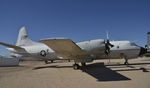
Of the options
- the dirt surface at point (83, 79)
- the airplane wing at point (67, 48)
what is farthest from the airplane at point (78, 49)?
the dirt surface at point (83, 79)

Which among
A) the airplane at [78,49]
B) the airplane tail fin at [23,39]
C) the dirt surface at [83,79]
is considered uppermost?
the airplane tail fin at [23,39]

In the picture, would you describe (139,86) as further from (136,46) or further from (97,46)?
(136,46)

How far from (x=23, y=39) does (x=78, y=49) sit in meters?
9.89

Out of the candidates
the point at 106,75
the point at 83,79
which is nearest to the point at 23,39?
the point at 83,79

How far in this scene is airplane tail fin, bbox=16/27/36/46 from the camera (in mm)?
16094

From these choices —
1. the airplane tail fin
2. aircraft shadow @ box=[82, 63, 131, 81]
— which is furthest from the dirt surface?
the airplane tail fin

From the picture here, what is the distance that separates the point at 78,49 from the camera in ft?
33.6

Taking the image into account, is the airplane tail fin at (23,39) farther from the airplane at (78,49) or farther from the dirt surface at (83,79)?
the dirt surface at (83,79)

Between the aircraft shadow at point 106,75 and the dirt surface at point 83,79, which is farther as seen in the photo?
the aircraft shadow at point 106,75

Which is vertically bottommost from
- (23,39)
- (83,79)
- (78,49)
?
(83,79)

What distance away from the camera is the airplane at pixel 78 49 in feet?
32.3

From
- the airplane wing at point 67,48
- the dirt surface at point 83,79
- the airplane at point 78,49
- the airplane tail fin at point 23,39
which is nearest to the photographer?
the dirt surface at point 83,79

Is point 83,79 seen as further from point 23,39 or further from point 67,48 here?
point 23,39

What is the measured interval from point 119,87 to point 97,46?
582cm
